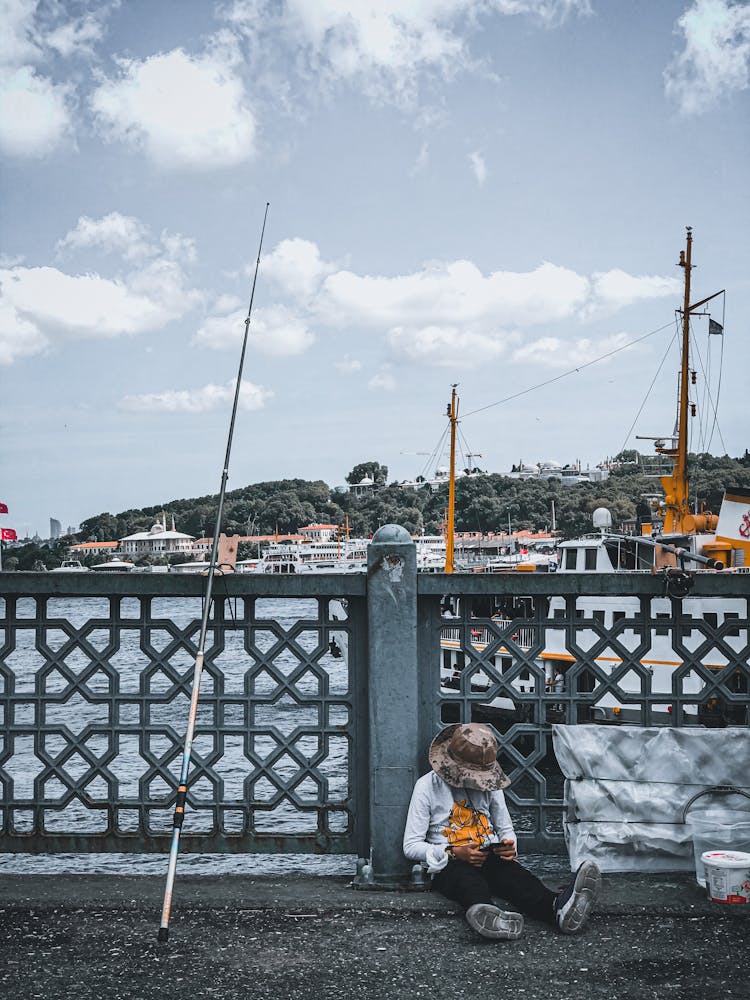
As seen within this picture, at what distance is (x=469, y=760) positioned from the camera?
4.85 m

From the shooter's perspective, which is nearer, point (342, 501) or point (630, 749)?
point (630, 749)

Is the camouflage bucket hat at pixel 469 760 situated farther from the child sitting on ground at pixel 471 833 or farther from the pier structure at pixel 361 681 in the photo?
the pier structure at pixel 361 681

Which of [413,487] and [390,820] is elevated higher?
[413,487]

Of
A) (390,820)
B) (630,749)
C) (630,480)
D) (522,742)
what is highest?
(630,480)

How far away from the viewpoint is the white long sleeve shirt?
16.0 feet

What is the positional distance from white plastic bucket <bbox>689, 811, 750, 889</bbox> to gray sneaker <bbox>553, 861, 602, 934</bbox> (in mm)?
769

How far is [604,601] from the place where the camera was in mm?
23906

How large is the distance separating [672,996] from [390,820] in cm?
166

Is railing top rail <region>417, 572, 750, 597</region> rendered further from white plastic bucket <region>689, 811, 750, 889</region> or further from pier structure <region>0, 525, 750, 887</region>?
white plastic bucket <region>689, 811, 750, 889</region>

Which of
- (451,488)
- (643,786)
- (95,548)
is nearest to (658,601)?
(643,786)

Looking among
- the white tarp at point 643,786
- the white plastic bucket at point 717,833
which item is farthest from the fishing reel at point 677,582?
the white plastic bucket at point 717,833

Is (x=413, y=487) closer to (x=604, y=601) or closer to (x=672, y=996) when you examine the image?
(x=604, y=601)

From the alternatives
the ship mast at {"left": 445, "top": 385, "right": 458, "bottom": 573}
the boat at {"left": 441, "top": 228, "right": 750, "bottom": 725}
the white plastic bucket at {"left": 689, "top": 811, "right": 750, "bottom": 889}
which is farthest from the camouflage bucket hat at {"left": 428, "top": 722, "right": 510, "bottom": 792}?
the ship mast at {"left": 445, "top": 385, "right": 458, "bottom": 573}

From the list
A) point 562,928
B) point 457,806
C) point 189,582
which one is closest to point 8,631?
point 189,582
